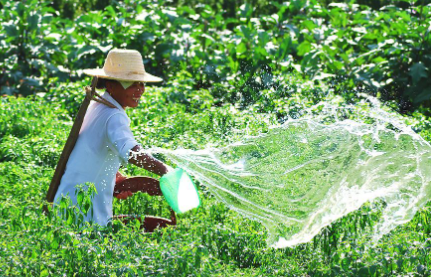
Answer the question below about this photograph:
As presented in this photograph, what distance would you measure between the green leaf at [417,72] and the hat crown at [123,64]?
448 cm

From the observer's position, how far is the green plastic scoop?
11.8 feet

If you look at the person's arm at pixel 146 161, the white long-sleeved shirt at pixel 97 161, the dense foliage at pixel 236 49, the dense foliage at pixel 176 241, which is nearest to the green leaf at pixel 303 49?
the dense foliage at pixel 236 49

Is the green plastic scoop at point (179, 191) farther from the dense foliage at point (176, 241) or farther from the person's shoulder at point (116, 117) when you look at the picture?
the person's shoulder at point (116, 117)

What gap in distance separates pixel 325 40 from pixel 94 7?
582 cm

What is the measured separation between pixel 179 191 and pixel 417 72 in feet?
17.0

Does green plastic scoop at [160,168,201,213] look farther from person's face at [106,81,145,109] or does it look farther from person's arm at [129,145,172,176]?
person's face at [106,81,145,109]

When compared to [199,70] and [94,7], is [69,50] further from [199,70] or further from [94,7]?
[94,7]

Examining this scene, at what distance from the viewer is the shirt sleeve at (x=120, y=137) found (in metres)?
3.78

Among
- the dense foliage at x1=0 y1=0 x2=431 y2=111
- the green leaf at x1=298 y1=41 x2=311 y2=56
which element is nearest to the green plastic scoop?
the dense foliage at x1=0 y1=0 x2=431 y2=111

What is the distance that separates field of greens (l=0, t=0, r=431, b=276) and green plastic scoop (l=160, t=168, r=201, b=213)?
21 centimetres

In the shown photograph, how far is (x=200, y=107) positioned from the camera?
276 inches

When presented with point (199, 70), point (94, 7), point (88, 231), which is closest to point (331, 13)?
point (199, 70)

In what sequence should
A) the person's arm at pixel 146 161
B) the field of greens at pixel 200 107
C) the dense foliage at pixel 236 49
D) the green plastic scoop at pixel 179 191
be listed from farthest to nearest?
the dense foliage at pixel 236 49, the person's arm at pixel 146 161, the green plastic scoop at pixel 179 191, the field of greens at pixel 200 107

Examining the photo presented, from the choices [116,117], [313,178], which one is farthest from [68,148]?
[313,178]
